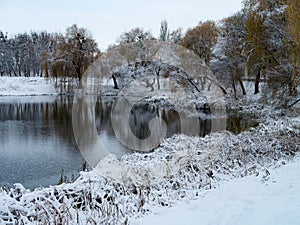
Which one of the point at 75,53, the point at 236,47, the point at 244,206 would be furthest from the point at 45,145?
the point at 75,53

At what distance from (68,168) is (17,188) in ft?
10.9

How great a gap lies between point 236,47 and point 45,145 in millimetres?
12700

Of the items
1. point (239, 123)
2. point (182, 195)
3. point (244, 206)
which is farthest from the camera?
point (239, 123)

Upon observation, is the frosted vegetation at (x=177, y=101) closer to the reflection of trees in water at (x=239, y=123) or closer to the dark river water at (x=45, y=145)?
the reflection of trees in water at (x=239, y=123)

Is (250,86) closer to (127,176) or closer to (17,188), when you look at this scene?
(127,176)

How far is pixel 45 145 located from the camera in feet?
30.3

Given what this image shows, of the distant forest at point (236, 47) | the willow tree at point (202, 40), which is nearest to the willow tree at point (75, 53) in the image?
the distant forest at point (236, 47)

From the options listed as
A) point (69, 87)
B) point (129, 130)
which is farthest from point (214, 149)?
point (69, 87)

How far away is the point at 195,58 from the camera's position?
2220 centimetres

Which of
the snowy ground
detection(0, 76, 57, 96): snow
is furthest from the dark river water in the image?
detection(0, 76, 57, 96): snow

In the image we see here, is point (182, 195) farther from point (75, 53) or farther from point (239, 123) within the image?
point (75, 53)

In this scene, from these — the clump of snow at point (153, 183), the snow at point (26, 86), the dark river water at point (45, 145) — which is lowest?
the dark river water at point (45, 145)

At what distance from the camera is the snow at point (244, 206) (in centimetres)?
275

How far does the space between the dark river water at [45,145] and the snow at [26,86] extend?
18849 millimetres
